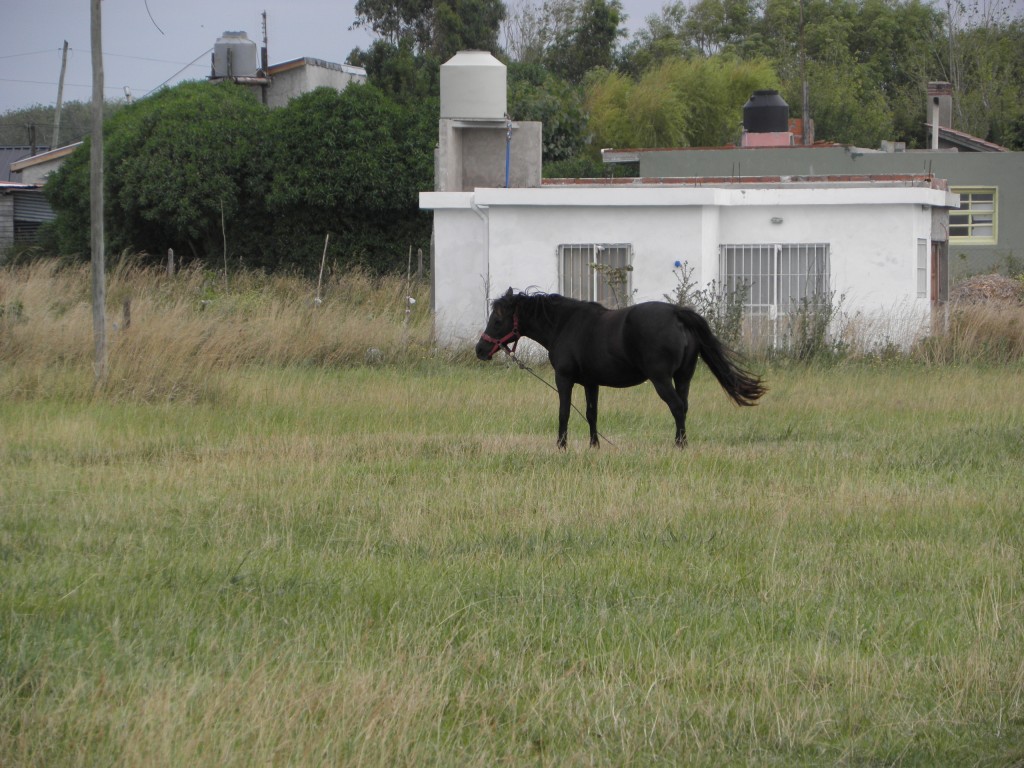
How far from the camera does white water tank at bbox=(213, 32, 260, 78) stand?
152 feet

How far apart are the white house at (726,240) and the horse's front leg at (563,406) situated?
9.91 meters

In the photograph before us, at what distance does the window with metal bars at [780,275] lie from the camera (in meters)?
22.2

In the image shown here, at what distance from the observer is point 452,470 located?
1031 cm

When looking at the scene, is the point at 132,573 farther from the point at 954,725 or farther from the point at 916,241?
the point at 916,241

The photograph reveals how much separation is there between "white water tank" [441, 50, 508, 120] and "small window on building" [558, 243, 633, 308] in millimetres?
3749

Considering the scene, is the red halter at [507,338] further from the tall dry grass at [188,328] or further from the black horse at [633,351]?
the tall dry grass at [188,328]

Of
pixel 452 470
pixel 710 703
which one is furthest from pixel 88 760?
pixel 452 470

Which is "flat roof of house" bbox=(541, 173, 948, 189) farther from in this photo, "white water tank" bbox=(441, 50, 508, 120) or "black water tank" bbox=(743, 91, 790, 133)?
"black water tank" bbox=(743, 91, 790, 133)

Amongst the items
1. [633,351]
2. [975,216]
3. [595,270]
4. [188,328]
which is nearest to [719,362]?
[633,351]

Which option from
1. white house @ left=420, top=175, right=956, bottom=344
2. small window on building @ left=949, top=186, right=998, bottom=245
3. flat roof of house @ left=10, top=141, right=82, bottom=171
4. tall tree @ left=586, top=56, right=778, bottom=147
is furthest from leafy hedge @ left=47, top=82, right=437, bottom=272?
flat roof of house @ left=10, top=141, right=82, bottom=171

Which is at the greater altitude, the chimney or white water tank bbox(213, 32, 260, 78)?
white water tank bbox(213, 32, 260, 78)

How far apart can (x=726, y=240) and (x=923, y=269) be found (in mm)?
3353

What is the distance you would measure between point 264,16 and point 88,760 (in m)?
57.7

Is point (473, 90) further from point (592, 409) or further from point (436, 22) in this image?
point (436, 22)
